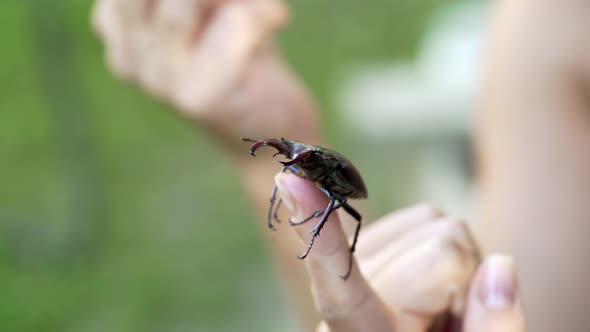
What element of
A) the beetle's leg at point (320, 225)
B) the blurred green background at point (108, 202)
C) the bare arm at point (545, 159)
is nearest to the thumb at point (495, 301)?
the beetle's leg at point (320, 225)

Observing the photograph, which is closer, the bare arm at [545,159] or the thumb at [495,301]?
the thumb at [495,301]

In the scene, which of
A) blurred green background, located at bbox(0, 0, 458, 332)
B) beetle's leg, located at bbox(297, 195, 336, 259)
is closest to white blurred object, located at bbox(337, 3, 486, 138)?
blurred green background, located at bbox(0, 0, 458, 332)

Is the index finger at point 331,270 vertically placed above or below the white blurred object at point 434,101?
below

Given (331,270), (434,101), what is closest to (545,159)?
(331,270)

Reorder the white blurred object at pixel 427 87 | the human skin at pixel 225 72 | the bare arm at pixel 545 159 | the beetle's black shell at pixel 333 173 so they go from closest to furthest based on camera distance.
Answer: the beetle's black shell at pixel 333 173
the human skin at pixel 225 72
the bare arm at pixel 545 159
the white blurred object at pixel 427 87

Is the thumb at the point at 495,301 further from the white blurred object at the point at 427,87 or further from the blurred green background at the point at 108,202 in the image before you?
the white blurred object at the point at 427,87

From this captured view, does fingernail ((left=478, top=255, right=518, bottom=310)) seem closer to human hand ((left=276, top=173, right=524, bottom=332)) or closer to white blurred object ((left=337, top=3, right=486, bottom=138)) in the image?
human hand ((left=276, top=173, right=524, bottom=332))
